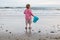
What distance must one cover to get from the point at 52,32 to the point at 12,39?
3.17 metres

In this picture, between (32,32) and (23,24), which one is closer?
(32,32)

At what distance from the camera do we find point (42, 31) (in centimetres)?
1453

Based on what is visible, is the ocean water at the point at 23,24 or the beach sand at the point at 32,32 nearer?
the beach sand at the point at 32,32

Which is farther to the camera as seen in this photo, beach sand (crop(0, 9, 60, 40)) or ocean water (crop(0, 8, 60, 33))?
ocean water (crop(0, 8, 60, 33))

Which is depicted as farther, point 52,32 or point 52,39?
point 52,32

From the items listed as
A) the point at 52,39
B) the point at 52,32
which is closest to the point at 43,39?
the point at 52,39

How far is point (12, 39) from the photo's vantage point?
38.0 feet

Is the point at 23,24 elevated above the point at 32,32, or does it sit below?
below
